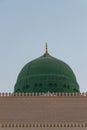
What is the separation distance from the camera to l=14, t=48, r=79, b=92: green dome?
2711 centimetres

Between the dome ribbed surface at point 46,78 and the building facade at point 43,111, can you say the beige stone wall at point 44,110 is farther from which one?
the dome ribbed surface at point 46,78

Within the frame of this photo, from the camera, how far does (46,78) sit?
27234 mm

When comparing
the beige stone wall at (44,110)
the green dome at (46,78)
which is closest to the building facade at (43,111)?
the beige stone wall at (44,110)

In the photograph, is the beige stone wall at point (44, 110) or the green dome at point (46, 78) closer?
the beige stone wall at point (44, 110)

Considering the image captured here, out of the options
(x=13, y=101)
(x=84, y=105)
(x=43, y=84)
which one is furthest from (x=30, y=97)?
(x=43, y=84)

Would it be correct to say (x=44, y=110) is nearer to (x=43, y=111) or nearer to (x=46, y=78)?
(x=43, y=111)

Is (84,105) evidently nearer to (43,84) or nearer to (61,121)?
(61,121)

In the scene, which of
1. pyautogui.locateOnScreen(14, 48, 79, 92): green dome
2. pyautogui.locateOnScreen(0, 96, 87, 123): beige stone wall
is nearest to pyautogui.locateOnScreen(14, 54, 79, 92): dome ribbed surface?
pyautogui.locateOnScreen(14, 48, 79, 92): green dome

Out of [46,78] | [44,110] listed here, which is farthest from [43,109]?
[46,78]

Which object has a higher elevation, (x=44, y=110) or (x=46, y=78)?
(x=46, y=78)

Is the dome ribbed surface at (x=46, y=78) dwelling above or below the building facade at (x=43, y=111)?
above

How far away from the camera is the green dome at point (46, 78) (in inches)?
1067

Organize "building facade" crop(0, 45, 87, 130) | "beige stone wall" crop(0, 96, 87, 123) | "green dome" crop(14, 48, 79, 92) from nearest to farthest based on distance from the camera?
"building facade" crop(0, 45, 87, 130) < "beige stone wall" crop(0, 96, 87, 123) < "green dome" crop(14, 48, 79, 92)

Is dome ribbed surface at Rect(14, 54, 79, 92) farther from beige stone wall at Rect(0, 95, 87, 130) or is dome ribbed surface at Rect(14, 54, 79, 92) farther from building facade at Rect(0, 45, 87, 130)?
beige stone wall at Rect(0, 95, 87, 130)
